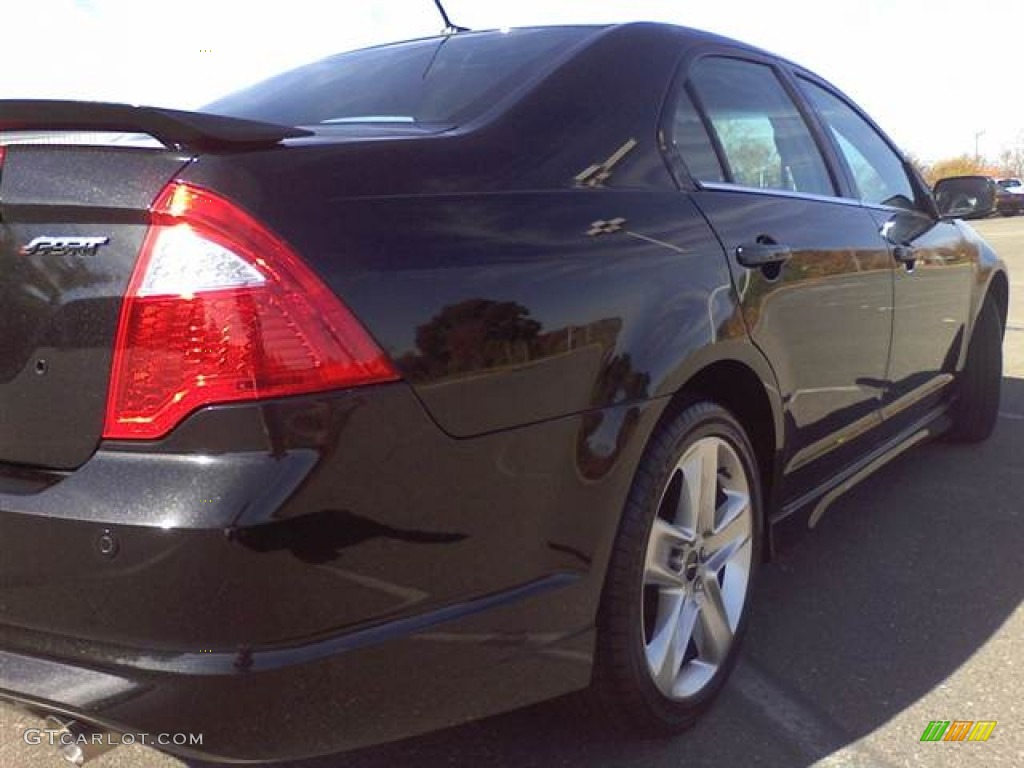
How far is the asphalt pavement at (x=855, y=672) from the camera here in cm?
233

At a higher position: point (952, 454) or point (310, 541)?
point (310, 541)

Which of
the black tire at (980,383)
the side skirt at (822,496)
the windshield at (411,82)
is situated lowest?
the black tire at (980,383)

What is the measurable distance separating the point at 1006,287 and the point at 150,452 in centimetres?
487

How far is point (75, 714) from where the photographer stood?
1.60 metres

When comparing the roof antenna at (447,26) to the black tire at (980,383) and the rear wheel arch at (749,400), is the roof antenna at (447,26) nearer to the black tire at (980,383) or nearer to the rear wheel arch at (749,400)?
the rear wheel arch at (749,400)

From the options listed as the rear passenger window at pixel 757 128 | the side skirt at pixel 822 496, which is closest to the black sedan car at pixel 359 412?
the rear passenger window at pixel 757 128

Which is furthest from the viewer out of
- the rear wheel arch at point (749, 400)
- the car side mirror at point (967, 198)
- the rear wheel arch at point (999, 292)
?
the rear wheel arch at point (999, 292)

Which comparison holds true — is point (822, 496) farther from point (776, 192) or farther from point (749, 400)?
point (776, 192)

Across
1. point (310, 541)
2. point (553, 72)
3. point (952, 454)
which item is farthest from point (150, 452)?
point (952, 454)

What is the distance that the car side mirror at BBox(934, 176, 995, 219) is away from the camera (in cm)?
438

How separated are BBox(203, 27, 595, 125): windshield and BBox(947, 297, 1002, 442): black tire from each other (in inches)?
123

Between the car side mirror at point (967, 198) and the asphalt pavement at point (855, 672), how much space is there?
1.27 metres

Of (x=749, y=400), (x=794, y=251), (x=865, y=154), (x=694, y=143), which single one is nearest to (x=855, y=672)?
(x=749, y=400)

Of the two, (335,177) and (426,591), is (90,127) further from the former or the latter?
(426,591)
